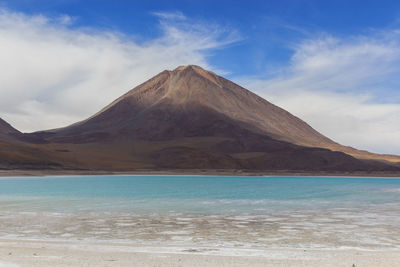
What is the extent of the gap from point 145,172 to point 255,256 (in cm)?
9135

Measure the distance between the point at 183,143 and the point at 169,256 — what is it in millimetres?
140513

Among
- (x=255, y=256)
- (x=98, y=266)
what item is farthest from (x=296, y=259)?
(x=98, y=266)

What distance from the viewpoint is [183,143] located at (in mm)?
150625

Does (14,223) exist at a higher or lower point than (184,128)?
lower

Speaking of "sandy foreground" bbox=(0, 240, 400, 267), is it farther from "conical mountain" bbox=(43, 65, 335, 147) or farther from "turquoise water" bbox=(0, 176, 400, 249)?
"conical mountain" bbox=(43, 65, 335, 147)

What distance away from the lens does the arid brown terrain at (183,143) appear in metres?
116

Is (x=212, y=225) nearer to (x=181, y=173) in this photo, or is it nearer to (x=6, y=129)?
(x=181, y=173)

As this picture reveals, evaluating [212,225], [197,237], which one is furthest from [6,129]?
[197,237]

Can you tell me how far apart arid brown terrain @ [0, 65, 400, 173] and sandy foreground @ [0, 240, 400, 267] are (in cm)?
8345

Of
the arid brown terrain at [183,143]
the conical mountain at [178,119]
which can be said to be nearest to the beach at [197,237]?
the arid brown terrain at [183,143]

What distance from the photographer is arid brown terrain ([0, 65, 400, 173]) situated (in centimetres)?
11588

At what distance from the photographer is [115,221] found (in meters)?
17.2

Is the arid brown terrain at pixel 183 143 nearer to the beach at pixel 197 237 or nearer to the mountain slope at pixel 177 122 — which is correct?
the mountain slope at pixel 177 122

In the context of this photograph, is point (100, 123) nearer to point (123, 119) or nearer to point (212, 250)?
point (123, 119)
